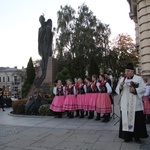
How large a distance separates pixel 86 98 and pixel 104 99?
53.9 inches

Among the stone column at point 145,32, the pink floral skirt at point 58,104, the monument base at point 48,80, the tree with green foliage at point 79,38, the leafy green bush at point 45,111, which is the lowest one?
the leafy green bush at point 45,111

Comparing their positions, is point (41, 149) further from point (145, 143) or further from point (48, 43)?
point (48, 43)

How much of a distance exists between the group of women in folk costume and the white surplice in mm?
3639

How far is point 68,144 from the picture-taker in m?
7.18

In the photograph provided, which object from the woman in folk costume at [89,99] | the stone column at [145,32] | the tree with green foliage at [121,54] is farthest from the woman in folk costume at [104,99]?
the tree with green foliage at [121,54]

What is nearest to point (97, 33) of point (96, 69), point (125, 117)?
point (96, 69)

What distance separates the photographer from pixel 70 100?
12.8 m

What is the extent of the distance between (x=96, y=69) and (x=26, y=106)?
25.5 meters

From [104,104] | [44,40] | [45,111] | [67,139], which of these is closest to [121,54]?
[44,40]

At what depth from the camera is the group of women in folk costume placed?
36.7 feet

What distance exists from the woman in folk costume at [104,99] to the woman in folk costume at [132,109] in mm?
3640

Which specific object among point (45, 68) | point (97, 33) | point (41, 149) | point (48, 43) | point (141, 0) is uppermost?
point (97, 33)

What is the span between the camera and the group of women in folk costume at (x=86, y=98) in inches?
440

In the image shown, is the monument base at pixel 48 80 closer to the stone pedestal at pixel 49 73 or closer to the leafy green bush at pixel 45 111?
the stone pedestal at pixel 49 73
